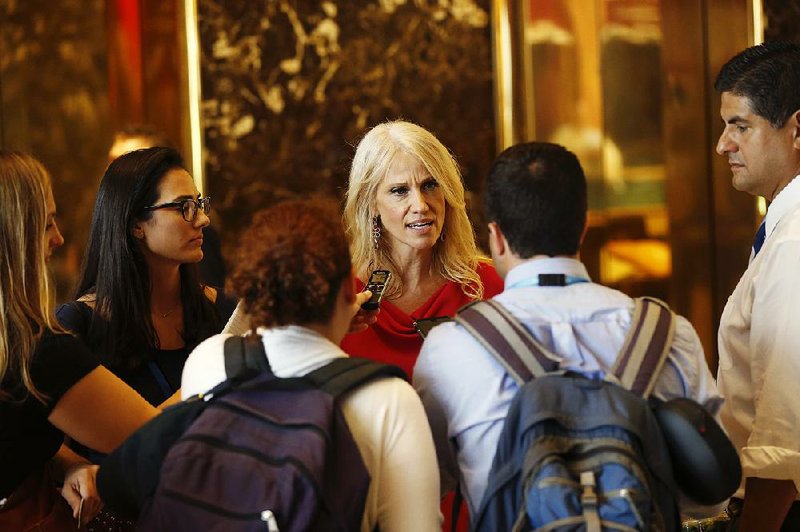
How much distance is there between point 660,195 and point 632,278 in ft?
1.59

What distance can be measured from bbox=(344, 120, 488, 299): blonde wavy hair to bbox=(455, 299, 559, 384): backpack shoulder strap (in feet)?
3.76

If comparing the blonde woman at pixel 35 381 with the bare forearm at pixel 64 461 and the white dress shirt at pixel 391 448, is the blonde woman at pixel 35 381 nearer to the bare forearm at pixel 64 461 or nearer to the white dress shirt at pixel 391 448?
the bare forearm at pixel 64 461

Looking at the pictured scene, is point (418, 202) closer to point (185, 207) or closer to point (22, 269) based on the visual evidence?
point (185, 207)

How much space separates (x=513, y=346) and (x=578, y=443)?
191mm

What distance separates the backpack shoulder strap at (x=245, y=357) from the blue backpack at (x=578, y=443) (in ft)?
1.16

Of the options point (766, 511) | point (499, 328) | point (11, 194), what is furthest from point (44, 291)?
point (766, 511)

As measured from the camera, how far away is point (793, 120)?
106 inches

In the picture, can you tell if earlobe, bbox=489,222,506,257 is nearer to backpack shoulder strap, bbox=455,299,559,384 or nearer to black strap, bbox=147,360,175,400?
backpack shoulder strap, bbox=455,299,559,384

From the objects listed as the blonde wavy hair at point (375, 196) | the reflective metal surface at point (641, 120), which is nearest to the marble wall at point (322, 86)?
the reflective metal surface at point (641, 120)

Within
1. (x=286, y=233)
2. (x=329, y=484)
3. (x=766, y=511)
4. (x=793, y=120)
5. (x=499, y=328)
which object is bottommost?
(x=766, y=511)

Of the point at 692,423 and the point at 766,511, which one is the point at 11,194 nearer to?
the point at 692,423

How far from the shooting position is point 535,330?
190 cm

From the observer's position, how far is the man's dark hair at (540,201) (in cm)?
194

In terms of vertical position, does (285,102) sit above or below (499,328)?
above
